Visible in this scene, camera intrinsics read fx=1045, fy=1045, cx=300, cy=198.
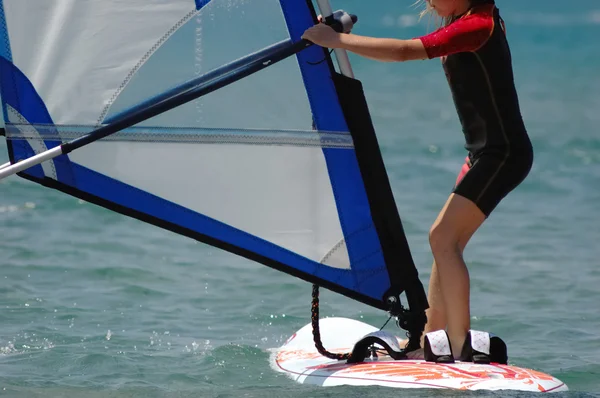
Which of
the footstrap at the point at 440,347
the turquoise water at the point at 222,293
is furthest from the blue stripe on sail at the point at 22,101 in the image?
the footstrap at the point at 440,347

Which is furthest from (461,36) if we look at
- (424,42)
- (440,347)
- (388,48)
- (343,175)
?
(440,347)

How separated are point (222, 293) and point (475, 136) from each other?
283 centimetres

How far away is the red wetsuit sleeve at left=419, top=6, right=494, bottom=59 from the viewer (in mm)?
3504

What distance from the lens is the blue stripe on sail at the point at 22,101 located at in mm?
3633

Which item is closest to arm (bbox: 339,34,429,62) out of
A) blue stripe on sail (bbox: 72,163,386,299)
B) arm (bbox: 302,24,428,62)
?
arm (bbox: 302,24,428,62)

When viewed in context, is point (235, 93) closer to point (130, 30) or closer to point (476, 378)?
point (130, 30)

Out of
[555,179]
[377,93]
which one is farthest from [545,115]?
[555,179]

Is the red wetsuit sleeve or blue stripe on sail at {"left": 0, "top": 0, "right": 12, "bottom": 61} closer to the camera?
the red wetsuit sleeve

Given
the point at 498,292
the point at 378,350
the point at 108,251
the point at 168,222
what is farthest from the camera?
the point at 108,251

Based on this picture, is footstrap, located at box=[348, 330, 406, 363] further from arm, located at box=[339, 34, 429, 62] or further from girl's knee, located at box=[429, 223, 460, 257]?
arm, located at box=[339, 34, 429, 62]

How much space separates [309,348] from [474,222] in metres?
1.13

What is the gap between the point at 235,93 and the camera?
12.4 feet

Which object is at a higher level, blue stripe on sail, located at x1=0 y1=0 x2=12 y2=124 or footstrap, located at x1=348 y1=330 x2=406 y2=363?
blue stripe on sail, located at x1=0 y1=0 x2=12 y2=124

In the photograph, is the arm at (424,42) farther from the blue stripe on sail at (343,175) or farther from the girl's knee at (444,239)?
the girl's knee at (444,239)
